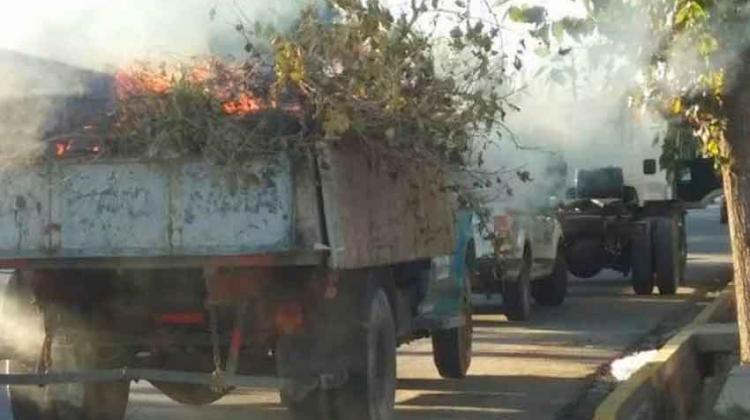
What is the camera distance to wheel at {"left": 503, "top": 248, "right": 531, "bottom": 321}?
15.6 metres

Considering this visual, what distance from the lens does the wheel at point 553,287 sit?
17.8 m

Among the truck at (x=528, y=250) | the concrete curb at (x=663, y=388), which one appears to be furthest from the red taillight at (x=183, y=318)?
the truck at (x=528, y=250)

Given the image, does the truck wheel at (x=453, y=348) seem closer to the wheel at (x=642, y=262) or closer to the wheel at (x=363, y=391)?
the wheel at (x=363, y=391)

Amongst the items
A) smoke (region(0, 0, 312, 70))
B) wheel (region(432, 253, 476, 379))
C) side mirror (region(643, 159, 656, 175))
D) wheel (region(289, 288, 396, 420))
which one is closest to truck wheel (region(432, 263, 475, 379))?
wheel (region(432, 253, 476, 379))

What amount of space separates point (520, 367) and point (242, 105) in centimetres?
549

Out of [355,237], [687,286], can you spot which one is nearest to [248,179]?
[355,237]

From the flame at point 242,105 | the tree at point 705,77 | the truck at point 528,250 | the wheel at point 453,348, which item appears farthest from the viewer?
the truck at point 528,250

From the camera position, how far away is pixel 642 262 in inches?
739

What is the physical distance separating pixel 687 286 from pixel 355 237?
1356 cm

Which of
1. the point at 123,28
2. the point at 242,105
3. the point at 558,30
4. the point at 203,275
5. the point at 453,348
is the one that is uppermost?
the point at 123,28

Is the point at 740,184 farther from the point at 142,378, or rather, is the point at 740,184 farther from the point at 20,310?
the point at 20,310

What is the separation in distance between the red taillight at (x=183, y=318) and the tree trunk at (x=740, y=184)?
3.12m

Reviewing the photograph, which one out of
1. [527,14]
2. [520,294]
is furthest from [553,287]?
[527,14]

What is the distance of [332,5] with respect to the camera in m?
7.45
